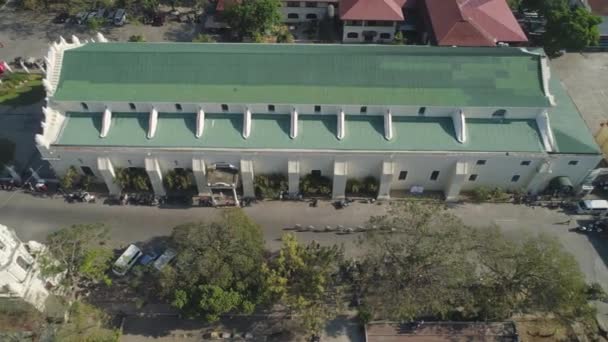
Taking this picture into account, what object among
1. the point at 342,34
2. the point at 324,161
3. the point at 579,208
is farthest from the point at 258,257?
the point at 342,34

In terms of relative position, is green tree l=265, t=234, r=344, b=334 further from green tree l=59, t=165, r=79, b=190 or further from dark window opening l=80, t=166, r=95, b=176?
green tree l=59, t=165, r=79, b=190

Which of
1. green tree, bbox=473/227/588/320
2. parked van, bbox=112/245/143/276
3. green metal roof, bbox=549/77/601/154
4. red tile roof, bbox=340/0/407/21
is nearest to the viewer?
green tree, bbox=473/227/588/320

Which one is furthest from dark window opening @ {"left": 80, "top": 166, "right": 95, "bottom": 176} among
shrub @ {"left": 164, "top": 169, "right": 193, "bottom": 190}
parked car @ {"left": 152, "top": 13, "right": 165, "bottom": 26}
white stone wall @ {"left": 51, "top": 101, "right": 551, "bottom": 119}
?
parked car @ {"left": 152, "top": 13, "right": 165, "bottom": 26}

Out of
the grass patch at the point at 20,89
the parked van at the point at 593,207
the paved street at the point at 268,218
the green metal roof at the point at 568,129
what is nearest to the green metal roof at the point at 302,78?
the green metal roof at the point at 568,129

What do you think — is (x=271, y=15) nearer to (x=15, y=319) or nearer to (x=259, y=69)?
(x=259, y=69)

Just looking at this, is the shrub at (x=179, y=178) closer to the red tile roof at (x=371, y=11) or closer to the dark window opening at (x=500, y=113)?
the dark window opening at (x=500, y=113)
